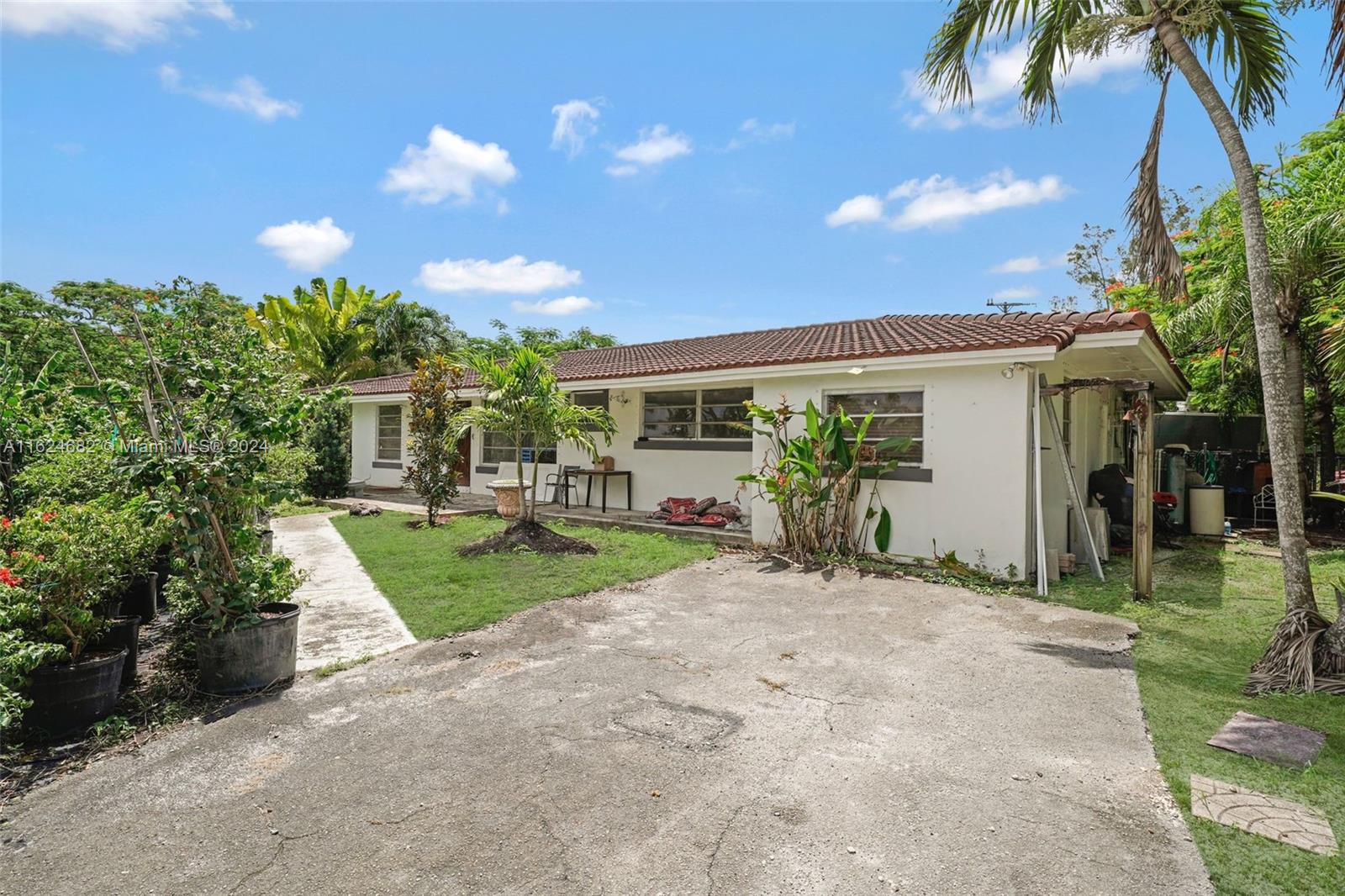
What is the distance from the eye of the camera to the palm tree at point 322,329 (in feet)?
80.7

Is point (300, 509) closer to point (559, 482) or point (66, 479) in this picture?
point (559, 482)

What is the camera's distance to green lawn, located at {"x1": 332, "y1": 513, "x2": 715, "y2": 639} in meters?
6.12

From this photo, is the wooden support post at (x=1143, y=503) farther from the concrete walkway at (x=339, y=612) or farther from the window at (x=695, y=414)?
the concrete walkway at (x=339, y=612)

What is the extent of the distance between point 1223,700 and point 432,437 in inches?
417

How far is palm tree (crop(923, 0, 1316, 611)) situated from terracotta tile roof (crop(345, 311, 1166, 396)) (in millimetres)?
1302

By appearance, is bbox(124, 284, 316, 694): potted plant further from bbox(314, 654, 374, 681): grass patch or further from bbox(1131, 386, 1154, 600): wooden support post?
bbox(1131, 386, 1154, 600): wooden support post

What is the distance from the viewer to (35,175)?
948 cm

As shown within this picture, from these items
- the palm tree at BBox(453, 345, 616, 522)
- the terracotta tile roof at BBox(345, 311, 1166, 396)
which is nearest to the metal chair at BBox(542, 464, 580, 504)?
the terracotta tile roof at BBox(345, 311, 1166, 396)

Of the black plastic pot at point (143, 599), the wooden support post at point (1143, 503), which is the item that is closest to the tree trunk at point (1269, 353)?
the wooden support post at point (1143, 503)

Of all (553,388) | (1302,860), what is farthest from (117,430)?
(1302,860)

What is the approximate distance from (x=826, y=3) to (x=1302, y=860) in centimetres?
983

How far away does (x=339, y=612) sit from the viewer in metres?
6.16

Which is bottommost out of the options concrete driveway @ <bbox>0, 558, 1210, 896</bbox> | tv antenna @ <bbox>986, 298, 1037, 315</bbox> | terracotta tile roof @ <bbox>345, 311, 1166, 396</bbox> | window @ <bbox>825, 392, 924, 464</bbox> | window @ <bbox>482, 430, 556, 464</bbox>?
concrete driveway @ <bbox>0, 558, 1210, 896</bbox>

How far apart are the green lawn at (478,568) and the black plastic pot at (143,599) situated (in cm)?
193
